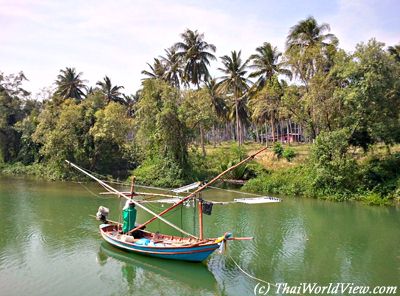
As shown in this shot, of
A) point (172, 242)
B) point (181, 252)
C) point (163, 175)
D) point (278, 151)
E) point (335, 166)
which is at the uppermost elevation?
point (278, 151)

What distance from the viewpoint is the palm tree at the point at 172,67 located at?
48.3m

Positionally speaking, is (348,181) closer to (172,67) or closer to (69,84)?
(172,67)

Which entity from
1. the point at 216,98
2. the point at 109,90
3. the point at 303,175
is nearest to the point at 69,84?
the point at 109,90

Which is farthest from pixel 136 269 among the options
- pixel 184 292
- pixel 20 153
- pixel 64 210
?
pixel 20 153

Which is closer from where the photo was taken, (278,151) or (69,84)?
(278,151)

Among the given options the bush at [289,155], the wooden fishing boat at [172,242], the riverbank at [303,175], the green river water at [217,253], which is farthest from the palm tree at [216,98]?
the wooden fishing boat at [172,242]

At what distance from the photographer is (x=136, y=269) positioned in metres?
15.7

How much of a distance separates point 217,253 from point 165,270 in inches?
105

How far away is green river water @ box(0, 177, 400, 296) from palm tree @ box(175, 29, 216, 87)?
22.5 m

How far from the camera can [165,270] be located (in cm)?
1534

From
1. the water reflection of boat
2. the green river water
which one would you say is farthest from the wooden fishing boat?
the green river water

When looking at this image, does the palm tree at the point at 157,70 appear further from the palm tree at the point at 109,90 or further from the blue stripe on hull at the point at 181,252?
the blue stripe on hull at the point at 181,252

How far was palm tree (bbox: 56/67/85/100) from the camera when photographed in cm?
5747

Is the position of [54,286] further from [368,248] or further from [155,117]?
[155,117]
